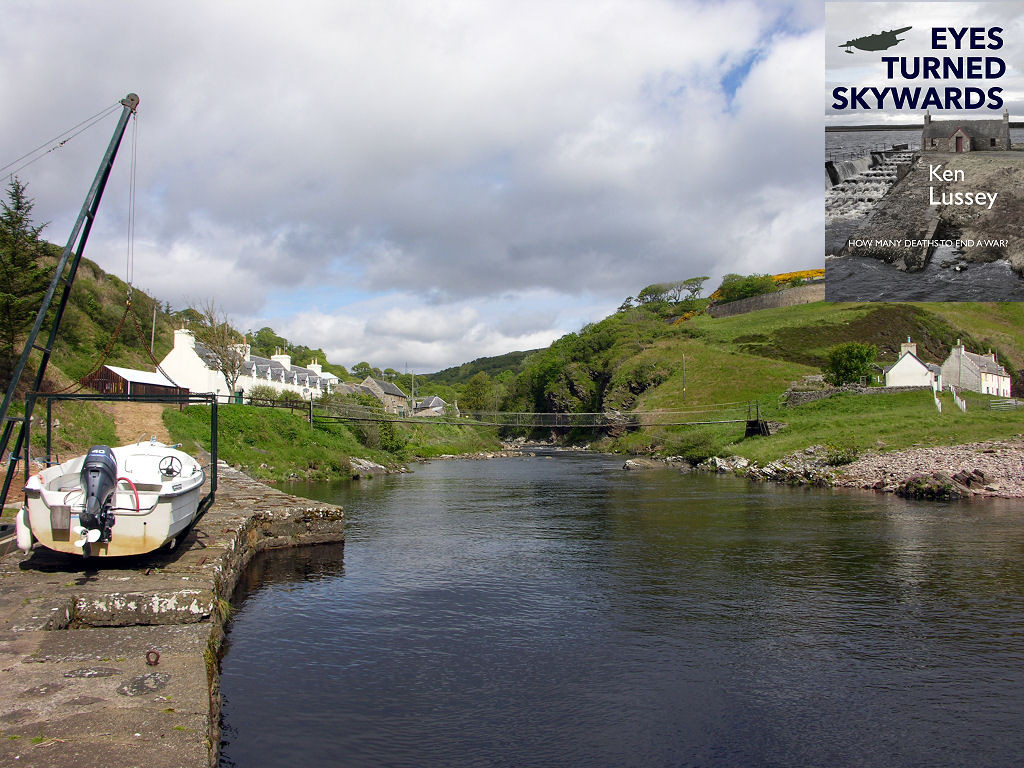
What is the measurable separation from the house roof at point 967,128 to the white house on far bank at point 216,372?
48549 mm

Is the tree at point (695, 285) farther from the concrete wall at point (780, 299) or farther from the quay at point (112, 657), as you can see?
the quay at point (112, 657)

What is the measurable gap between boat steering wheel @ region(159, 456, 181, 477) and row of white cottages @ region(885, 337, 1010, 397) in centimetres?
5245

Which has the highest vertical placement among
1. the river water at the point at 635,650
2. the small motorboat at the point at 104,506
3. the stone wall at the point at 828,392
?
the stone wall at the point at 828,392

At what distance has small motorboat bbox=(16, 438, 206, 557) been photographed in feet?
32.2

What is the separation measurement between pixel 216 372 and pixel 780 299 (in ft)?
Result: 328

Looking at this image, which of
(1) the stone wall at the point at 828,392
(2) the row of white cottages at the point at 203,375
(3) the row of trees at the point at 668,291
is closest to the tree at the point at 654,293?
(3) the row of trees at the point at 668,291

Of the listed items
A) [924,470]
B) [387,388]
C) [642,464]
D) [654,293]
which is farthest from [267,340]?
[924,470]

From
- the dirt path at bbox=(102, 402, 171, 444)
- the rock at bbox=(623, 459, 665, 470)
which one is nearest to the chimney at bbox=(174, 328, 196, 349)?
the dirt path at bbox=(102, 402, 171, 444)

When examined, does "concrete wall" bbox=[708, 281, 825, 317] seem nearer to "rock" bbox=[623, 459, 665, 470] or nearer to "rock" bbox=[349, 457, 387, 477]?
"rock" bbox=[623, 459, 665, 470]

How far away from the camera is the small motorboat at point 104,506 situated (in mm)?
9820

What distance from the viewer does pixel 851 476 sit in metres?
35.7

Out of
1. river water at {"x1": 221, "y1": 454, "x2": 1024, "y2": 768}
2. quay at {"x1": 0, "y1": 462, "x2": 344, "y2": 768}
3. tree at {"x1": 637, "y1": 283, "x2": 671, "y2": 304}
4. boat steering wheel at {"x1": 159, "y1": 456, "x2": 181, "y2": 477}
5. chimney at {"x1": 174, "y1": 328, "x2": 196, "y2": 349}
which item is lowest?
river water at {"x1": 221, "y1": 454, "x2": 1024, "y2": 768}

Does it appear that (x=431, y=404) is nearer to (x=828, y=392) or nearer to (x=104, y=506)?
(x=828, y=392)

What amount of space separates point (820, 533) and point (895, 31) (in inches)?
790
